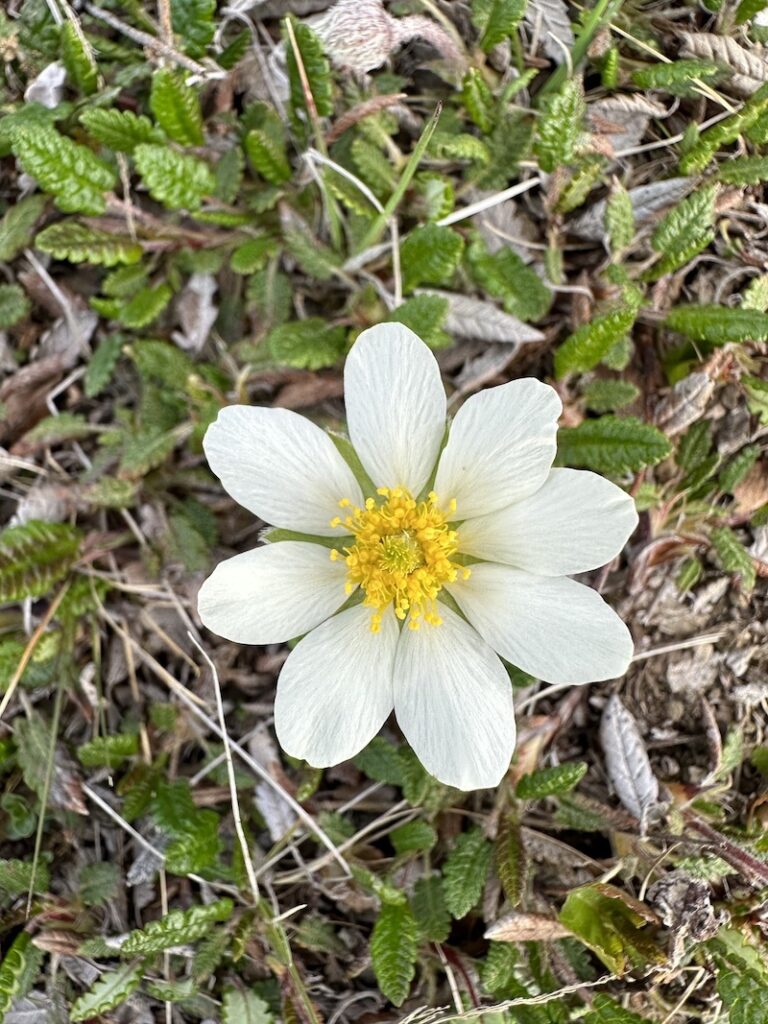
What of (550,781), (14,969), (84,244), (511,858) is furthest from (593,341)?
(14,969)

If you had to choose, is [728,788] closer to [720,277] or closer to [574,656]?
[574,656]

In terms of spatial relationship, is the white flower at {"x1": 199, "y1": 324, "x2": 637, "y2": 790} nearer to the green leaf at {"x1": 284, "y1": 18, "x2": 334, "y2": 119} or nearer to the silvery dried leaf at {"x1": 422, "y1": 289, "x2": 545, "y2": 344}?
the silvery dried leaf at {"x1": 422, "y1": 289, "x2": 545, "y2": 344}

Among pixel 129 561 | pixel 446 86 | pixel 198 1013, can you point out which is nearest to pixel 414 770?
pixel 198 1013

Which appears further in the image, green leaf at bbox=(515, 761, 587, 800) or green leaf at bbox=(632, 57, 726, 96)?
green leaf at bbox=(632, 57, 726, 96)

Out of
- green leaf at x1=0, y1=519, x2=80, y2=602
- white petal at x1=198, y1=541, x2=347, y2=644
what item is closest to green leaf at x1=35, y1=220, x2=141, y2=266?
green leaf at x1=0, y1=519, x2=80, y2=602

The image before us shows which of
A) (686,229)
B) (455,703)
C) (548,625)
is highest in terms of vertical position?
(686,229)

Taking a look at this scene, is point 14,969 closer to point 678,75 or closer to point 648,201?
point 648,201
